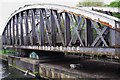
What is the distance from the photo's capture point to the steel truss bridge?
2495 cm

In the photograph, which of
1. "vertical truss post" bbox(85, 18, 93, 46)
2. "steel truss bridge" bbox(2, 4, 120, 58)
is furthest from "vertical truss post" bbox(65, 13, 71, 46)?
"vertical truss post" bbox(85, 18, 93, 46)

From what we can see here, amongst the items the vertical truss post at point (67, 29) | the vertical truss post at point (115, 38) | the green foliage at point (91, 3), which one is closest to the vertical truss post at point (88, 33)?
the vertical truss post at point (115, 38)

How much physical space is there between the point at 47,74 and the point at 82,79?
10103 mm

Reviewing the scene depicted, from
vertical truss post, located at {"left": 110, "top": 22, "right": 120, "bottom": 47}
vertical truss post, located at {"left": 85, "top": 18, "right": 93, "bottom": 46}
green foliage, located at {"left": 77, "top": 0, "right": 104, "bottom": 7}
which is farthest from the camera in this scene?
green foliage, located at {"left": 77, "top": 0, "right": 104, "bottom": 7}

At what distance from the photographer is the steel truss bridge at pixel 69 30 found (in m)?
25.0

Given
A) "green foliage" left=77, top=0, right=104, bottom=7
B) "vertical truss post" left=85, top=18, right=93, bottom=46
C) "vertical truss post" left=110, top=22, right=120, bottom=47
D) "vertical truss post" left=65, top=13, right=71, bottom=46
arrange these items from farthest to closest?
"green foliage" left=77, top=0, right=104, bottom=7
"vertical truss post" left=65, top=13, right=71, bottom=46
"vertical truss post" left=85, top=18, right=93, bottom=46
"vertical truss post" left=110, top=22, right=120, bottom=47

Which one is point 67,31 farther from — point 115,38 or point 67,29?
point 115,38

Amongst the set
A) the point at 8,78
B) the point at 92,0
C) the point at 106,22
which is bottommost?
the point at 8,78

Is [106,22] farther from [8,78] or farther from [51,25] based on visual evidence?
[8,78]

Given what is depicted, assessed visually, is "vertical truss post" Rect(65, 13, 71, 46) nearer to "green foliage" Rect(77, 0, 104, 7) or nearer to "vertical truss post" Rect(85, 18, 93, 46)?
"vertical truss post" Rect(85, 18, 93, 46)

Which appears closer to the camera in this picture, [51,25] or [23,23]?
[51,25]

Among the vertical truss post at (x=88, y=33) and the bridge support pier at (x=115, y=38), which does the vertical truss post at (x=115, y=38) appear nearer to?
the bridge support pier at (x=115, y=38)

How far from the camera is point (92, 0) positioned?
75375mm

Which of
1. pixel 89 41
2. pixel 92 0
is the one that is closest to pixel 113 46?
pixel 89 41
